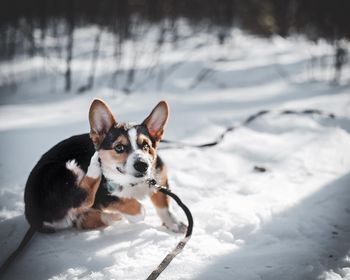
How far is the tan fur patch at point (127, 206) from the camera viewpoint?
8.00 ft

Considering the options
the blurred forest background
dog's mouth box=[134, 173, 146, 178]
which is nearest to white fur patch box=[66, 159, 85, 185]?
dog's mouth box=[134, 173, 146, 178]

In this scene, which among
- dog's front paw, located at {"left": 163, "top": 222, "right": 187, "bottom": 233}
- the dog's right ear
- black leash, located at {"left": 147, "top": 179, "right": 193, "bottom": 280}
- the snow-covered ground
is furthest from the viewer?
dog's front paw, located at {"left": 163, "top": 222, "right": 187, "bottom": 233}

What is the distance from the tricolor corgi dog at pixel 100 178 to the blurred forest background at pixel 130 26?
439 centimetres

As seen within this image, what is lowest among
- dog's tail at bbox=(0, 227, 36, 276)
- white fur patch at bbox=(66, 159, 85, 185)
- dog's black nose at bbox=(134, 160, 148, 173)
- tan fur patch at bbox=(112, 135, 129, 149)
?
dog's tail at bbox=(0, 227, 36, 276)

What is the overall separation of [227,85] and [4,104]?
4551mm

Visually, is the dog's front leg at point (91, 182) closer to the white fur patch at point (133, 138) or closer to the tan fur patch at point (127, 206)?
the tan fur patch at point (127, 206)

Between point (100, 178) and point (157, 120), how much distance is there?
59cm

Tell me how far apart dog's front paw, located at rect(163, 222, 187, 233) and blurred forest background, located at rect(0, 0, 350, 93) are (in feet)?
15.2

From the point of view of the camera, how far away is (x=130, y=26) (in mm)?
9461

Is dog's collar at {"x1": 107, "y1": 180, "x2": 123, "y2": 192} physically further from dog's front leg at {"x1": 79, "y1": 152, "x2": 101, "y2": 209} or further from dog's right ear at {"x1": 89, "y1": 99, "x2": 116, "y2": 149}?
dog's right ear at {"x1": 89, "y1": 99, "x2": 116, "y2": 149}

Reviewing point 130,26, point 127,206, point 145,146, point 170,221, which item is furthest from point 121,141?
point 130,26

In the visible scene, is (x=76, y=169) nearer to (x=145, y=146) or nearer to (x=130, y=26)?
(x=145, y=146)

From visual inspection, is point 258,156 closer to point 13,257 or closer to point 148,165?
point 148,165

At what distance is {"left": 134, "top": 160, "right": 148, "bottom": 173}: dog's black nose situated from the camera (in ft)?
7.08
